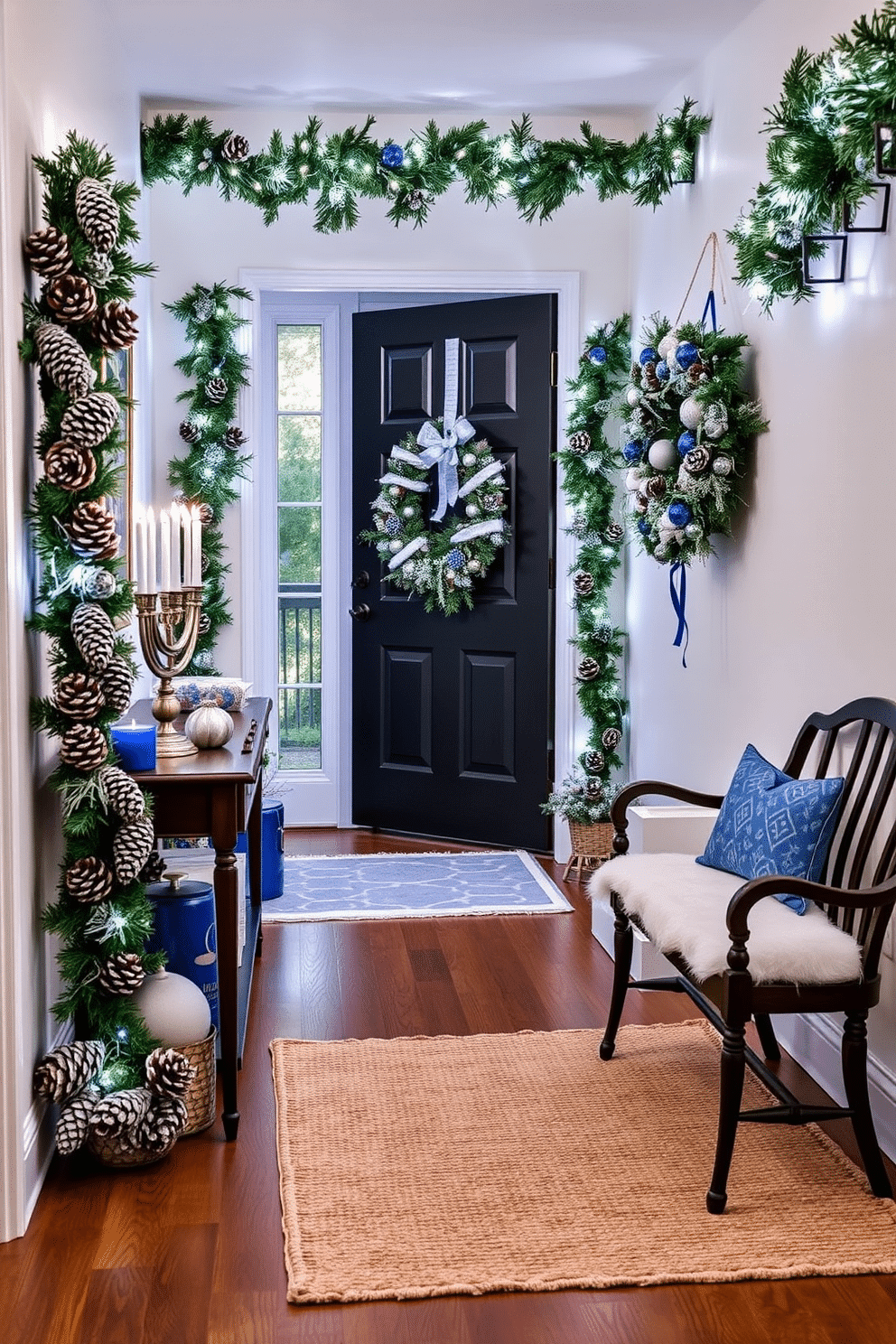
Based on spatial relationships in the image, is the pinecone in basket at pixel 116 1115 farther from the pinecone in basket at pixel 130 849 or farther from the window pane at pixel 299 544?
the window pane at pixel 299 544

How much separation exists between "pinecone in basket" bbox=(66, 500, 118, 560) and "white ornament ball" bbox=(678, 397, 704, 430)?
1.81 metres

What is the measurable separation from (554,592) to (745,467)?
1.65 meters

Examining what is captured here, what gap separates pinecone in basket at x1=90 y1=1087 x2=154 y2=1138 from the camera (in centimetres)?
255

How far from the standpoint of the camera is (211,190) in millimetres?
5047

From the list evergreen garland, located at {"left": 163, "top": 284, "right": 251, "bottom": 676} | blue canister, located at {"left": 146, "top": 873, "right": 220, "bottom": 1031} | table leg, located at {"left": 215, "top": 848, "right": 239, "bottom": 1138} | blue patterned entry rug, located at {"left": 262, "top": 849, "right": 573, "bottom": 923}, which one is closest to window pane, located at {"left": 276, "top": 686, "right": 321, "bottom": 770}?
blue patterned entry rug, located at {"left": 262, "top": 849, "right": 573, "bottom": 923}

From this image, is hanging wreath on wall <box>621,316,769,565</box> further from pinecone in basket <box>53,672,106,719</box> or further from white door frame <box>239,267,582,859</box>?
pinecone in basket <box>53,672,106,719</box>

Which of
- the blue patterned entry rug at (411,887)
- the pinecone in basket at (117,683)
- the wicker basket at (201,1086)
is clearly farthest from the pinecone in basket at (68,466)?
the blue patterned entry rug at (411,887)

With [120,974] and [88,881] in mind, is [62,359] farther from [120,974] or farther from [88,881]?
[120,974]

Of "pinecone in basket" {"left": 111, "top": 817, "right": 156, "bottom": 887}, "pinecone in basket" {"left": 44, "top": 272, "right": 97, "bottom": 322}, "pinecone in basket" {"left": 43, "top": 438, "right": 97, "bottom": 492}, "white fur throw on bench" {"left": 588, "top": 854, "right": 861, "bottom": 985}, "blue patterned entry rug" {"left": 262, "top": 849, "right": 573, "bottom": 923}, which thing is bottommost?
"blue patterned entry rug" {"left": 262, "top": 849, "right": 573, "bottom": 923}

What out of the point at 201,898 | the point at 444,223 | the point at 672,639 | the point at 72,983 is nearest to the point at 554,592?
the point at 672,639

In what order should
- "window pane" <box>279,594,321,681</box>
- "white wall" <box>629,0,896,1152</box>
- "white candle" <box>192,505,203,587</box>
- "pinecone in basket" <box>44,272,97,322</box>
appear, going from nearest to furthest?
1. "pinecone in basket" <box>44,272,97,322</box>
2. "white wall" <box>629,0,896,1152</box>
3. "white candle" <box>192,505,203,587</box>
4. "window pane" <box>279,594,321,681</box>

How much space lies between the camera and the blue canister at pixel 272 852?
455cm

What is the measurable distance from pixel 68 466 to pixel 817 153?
5.66 feet

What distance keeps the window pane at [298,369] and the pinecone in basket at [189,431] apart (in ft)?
2.83
